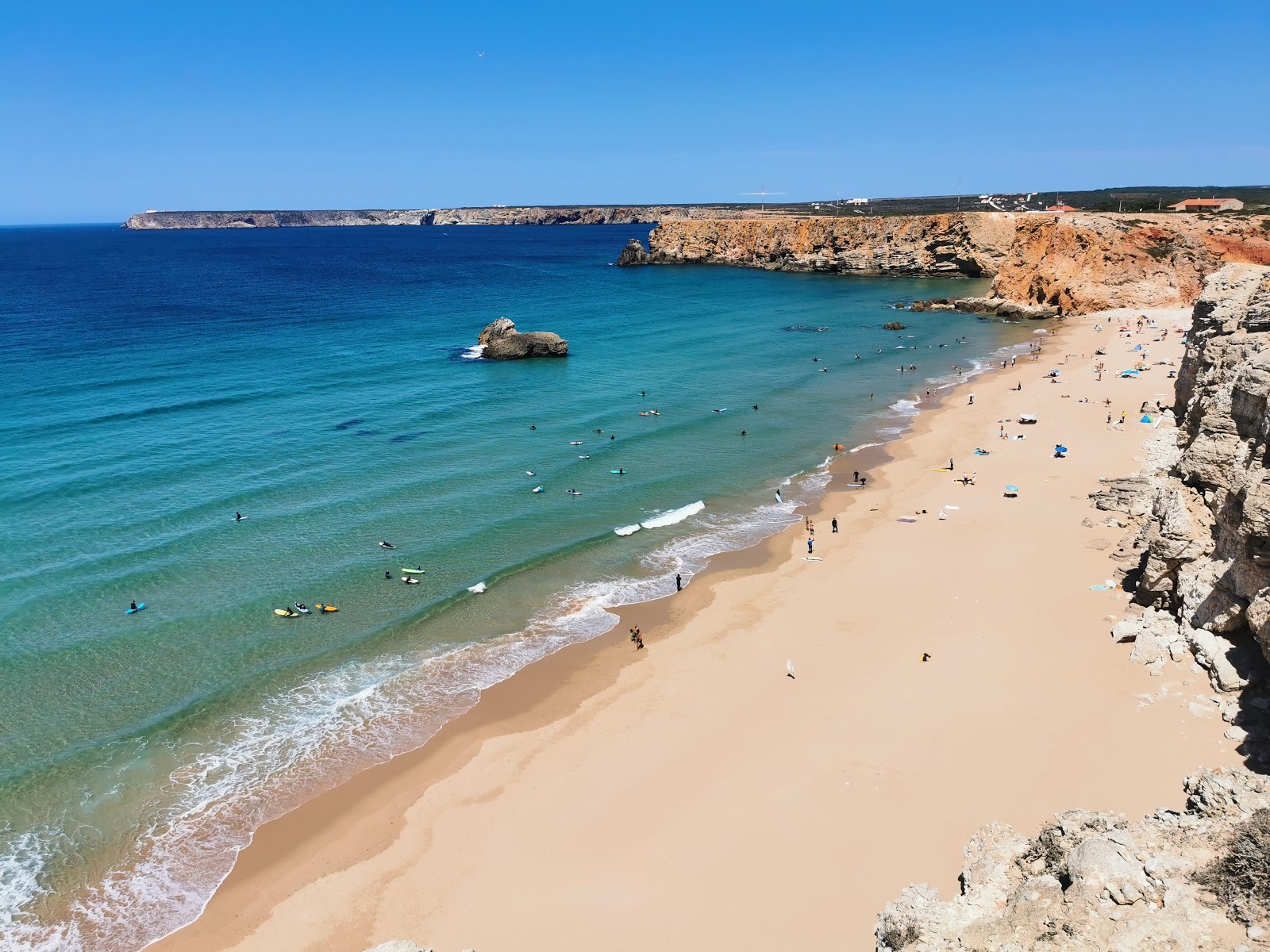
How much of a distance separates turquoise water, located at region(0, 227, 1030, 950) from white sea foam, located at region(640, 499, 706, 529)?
277 mm

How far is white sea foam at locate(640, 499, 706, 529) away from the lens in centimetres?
3228

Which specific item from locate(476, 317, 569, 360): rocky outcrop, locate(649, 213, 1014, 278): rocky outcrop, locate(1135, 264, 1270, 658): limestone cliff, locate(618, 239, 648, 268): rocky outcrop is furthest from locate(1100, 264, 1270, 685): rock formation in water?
locate(618, 239, 648, 268): rocky outcrop

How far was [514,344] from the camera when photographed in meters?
62.3

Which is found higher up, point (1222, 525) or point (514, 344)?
point (1222, 525)

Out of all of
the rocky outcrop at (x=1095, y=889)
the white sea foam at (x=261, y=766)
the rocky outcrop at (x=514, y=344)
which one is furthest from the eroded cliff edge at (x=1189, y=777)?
the rocky outcrop at (x=514, y=344)

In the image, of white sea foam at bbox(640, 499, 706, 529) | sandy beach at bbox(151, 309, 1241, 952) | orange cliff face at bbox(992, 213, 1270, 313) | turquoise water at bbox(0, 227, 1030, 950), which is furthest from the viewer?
orange cliff face at bbox(992, 213, 1270, 313)

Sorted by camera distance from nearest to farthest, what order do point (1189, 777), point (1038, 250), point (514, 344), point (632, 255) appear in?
1. point (1189, 777)
2. point (514, 344)
3. point (1038, 250)
4. point (632, 255)

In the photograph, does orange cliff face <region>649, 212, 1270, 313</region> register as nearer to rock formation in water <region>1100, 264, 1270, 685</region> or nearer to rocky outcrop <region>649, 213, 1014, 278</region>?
rocky outcrop <region>649, 213, 1014, 278</region>

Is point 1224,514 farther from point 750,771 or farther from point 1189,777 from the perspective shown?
point 750,771

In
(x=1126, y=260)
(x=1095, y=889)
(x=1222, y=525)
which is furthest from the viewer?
(x=1126, y=260)

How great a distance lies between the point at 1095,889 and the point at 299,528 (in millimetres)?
29703

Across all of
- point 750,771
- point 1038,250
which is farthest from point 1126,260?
point 750,771

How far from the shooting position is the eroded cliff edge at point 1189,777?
8031mm

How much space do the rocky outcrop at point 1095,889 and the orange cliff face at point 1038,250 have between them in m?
76.6
